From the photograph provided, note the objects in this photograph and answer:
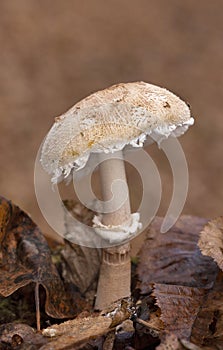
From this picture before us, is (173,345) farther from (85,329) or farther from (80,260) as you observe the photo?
(80,260)

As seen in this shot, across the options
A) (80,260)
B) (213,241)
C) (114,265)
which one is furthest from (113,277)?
(213,241)

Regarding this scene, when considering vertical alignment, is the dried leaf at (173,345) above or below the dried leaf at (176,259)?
below

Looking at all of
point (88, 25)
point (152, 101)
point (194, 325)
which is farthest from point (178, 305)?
point (88, 25)

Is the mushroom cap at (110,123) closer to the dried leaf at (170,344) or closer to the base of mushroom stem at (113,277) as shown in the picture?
the base of mushroom stem at (113,277)

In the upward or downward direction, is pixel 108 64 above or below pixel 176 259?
above

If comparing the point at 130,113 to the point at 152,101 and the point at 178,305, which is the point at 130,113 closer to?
the point at 152,101

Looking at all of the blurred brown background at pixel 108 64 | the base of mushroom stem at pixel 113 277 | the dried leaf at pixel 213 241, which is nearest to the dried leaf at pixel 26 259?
the base of mushroom stem at pixel 113 277

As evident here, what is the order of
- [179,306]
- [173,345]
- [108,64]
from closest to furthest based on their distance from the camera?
[173,345] → [179,306] → [108,64]

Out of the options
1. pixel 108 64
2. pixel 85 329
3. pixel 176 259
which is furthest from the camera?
pixel 108 64

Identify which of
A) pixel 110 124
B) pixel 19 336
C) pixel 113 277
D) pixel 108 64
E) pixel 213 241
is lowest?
pixel 19 336
